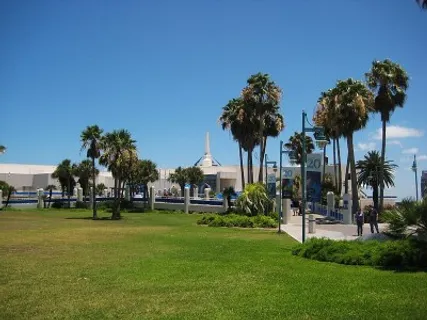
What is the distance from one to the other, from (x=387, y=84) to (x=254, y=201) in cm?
1594

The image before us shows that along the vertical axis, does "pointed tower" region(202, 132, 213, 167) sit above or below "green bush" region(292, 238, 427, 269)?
above

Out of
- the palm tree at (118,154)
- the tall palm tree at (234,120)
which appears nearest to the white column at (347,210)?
the tall palm tree at (234,120)

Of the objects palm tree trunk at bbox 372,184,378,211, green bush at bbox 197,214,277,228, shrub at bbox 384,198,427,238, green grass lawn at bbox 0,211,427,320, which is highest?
palm tree trunk at bbox 372,184,378,211

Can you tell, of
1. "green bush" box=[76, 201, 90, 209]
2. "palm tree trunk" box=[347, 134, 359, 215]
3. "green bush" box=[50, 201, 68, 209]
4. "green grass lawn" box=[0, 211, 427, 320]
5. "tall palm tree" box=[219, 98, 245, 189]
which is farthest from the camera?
"green bush" box=[50, 201, 68, 209]

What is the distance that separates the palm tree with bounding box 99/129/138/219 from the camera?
4956cm

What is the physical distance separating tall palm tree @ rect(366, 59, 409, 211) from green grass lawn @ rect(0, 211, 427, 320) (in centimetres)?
2976

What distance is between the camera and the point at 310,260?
16719 mm

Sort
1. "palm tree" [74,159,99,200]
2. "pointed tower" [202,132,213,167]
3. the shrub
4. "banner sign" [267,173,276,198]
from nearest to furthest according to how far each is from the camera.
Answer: the shrub, "banner sign" [267,173,276,198], "palm tree" [74,159,99,200], "pointed tower" [202,132,213,167]

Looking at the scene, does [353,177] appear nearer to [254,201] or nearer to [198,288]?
[254,201]

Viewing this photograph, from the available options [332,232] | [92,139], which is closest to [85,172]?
[92,139]

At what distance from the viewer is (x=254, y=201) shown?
42125 millimetres

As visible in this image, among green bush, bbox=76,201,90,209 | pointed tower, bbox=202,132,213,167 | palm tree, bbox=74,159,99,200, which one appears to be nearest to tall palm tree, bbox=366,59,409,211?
green bush, bbox=76,201,90,209

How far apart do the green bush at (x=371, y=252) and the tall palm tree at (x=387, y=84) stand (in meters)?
28.9

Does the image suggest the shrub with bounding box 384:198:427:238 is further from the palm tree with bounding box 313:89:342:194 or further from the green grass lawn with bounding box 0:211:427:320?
the palm tree with bounding box 313:89:342:194
